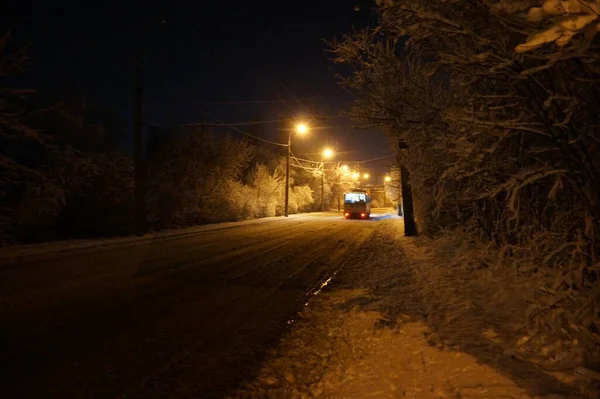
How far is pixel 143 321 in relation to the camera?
6.42m

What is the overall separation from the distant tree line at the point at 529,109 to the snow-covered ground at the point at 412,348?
0.55m

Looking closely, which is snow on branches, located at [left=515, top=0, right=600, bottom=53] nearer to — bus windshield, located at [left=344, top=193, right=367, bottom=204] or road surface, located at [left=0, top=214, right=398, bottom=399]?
road surface, located at [left=0, top=214, right=398, bottom=399]

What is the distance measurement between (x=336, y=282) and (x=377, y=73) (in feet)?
15.2

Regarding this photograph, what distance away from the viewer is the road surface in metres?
4.41

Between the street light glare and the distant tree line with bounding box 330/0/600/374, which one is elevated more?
the street light glare

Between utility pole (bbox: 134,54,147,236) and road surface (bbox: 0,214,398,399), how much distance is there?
308 inches

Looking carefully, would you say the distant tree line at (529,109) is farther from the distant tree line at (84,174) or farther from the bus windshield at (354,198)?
the bus windshield at (354,198)

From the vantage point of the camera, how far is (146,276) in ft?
33.2

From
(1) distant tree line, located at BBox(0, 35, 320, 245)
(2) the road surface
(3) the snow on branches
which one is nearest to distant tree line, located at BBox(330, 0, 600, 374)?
(3) the snow on branches

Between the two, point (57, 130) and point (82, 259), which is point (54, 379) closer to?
point (82, 259)

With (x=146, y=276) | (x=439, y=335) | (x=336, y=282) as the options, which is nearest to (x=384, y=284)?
(x=336, y=282)

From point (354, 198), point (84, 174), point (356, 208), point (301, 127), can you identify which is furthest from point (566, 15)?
point (354, 198)

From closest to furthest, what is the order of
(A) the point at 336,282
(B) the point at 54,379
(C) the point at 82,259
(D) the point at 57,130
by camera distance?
(B) the point at 54,379, (A) the point at 336,282, (C) the point at 82,259, (D) the point at 57,130

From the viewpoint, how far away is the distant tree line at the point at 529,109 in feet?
11.1
